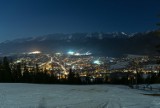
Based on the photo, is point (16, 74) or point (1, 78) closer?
point (1, 78)

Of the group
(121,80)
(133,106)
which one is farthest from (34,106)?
(121,80)

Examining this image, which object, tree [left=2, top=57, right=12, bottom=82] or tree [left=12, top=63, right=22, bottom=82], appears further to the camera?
tree [left=12, top=63, right=22, bottom=82]

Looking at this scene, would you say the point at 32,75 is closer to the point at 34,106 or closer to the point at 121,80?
the point at 121,80

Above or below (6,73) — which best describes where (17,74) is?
below

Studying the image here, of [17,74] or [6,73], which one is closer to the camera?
[6,73]

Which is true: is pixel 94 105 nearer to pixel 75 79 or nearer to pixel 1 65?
pixel 1 65

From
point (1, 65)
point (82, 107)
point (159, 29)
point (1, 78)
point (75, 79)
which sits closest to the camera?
point (82, 107)

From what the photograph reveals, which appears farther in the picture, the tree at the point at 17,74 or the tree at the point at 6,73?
the tree at the point at 17,74

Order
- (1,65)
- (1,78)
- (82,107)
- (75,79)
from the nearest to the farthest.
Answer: (82,107), (1,78), (1,65), (75,79)

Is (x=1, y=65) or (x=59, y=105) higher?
(x=1, y=65)
